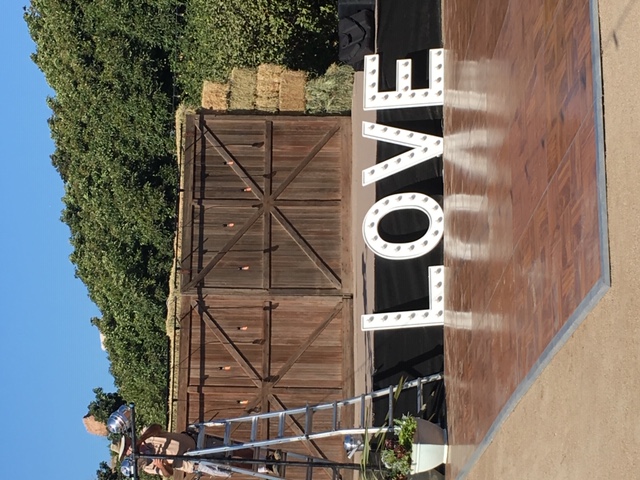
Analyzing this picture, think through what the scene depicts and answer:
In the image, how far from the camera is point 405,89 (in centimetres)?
1355

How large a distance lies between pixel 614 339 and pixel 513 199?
2874mm

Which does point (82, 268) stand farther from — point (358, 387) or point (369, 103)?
point (369, 103)

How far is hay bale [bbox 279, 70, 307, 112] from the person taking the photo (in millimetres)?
18812

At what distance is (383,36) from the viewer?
16125mm

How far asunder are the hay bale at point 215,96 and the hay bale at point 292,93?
1.24 meters

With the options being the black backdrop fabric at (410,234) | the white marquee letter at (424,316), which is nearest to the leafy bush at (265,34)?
the black backdrop fabric at (410,234)

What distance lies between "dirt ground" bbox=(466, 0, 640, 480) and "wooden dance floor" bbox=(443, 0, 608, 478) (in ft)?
0.56

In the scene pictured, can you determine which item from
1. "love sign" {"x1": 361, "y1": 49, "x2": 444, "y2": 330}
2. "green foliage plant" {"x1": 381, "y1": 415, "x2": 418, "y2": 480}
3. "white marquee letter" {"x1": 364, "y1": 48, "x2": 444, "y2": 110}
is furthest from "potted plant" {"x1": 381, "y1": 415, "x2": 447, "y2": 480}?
"white marquee letter" {"x1": 364, "y1": 48, "x2": 444, "y2": 110}

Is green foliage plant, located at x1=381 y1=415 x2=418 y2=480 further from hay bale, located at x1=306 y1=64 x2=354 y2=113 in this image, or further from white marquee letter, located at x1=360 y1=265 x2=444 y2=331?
hay bale, located at x1=306 y1=64 x2=354 y2=113

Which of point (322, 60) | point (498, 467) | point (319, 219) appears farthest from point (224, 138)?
point (498, 467)

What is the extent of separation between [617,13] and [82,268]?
20630 mm

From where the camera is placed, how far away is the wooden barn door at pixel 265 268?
57.5 feet

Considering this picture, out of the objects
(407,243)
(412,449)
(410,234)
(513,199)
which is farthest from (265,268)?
(513,199)

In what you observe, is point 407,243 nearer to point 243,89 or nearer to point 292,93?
point 292,93
